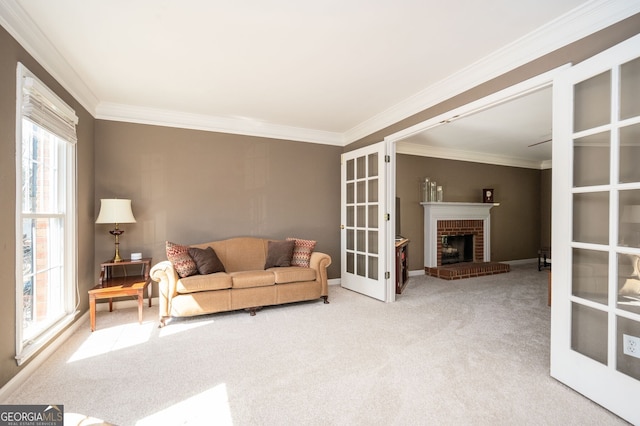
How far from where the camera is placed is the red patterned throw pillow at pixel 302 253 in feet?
13.5

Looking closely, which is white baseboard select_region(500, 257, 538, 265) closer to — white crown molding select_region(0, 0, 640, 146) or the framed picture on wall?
the framed picture on wall

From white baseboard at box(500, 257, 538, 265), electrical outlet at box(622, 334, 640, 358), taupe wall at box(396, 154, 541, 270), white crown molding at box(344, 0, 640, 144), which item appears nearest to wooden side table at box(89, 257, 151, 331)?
white crown molding at box(344, 0, 640, 144)

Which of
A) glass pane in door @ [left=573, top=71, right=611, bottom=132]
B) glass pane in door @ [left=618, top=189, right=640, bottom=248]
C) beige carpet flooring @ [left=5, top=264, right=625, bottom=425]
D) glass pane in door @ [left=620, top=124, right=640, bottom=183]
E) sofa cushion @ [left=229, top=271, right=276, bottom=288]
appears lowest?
beige carpet flooring @ [left=5, top=264, right=625, bottom=425]

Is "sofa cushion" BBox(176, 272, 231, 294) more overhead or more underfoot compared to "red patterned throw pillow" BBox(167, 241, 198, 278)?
more underfoot

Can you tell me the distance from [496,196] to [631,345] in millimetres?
5859

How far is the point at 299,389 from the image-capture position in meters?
1.98

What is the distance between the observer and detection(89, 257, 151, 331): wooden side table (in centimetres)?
300

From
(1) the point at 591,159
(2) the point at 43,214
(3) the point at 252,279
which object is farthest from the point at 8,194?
(1) the point at 591,159

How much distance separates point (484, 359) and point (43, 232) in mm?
3965

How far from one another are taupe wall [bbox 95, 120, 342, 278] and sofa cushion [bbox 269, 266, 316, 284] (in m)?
0.93

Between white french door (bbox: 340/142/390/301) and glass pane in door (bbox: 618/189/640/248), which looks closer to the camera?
glass pane in door (bbox: 618/189/640/248)

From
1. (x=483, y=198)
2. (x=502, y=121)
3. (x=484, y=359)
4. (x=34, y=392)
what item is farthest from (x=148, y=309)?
(x=483, y=198)
